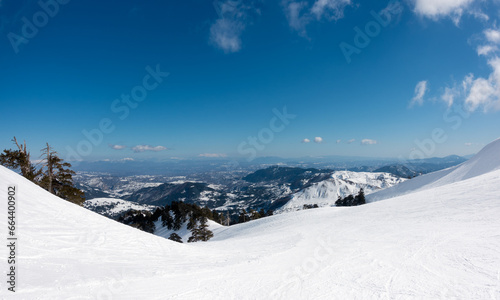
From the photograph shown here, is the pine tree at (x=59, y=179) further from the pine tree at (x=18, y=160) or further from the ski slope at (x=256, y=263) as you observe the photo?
the ski slope at (x=256, y=263)

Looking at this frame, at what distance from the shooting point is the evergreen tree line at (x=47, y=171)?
21891 millimetres

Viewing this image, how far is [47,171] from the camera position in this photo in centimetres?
2453

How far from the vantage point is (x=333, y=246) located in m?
10.6

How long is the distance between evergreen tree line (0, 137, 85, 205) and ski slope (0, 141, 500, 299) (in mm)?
16061

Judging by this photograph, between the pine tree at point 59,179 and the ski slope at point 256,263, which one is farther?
the pine tree at point 59,179

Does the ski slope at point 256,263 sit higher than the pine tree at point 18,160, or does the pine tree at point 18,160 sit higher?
the pine tree at point 18,160

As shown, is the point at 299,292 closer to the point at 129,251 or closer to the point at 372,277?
the point at 372,277

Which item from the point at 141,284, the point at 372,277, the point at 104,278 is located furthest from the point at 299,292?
the point at 104,278

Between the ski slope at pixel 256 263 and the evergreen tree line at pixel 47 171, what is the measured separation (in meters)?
16.1

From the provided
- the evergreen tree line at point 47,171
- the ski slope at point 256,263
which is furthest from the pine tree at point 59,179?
the ski slope at point 256,263

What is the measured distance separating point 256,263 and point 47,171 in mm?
30607

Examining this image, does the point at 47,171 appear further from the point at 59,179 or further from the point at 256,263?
the point at 256,263

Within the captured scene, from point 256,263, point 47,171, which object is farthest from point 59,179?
point 256,263

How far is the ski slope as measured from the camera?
19.2 feet
